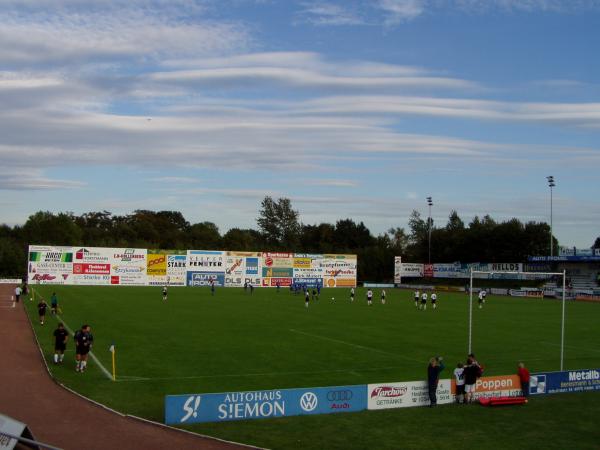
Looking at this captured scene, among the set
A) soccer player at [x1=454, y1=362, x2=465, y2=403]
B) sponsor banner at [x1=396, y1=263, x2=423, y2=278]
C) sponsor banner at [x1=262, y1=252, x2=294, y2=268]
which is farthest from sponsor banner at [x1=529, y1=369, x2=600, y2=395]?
sponsor banner at [x1=396, y1=263, x2=423, y2=278]

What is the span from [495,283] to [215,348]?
7112 centimetres

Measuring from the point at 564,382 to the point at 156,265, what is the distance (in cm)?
6717

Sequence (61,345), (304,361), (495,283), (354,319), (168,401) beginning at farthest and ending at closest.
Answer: (495,283)
(354,319)
(304,361)
(61,345)
(168,401)

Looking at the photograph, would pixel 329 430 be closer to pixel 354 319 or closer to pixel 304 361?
pixel 304 361

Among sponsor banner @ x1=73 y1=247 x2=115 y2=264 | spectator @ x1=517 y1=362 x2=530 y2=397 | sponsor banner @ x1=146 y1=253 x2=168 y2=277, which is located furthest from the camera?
sponsor banner @ x1=146 y1=253 x2=168 y2=277

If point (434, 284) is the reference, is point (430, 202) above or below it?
above

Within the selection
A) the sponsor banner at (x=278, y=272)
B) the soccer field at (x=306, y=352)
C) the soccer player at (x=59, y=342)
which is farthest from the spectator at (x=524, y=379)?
the sponsor banner at (x=278, y=272)

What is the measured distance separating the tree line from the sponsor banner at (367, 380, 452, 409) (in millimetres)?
88548

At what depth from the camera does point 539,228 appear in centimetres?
10894

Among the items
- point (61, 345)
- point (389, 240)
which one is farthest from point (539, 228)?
point (61, 345)

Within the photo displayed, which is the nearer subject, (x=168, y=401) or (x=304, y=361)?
(x=168, y=401)

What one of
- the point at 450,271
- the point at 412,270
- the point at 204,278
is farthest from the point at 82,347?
the point at 412,270

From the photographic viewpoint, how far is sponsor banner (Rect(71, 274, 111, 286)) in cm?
8012

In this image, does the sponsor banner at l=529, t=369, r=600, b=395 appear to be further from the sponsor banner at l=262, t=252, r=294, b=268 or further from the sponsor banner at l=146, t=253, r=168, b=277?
the sponsor banner at l=262, t=252, r=294, b=268
